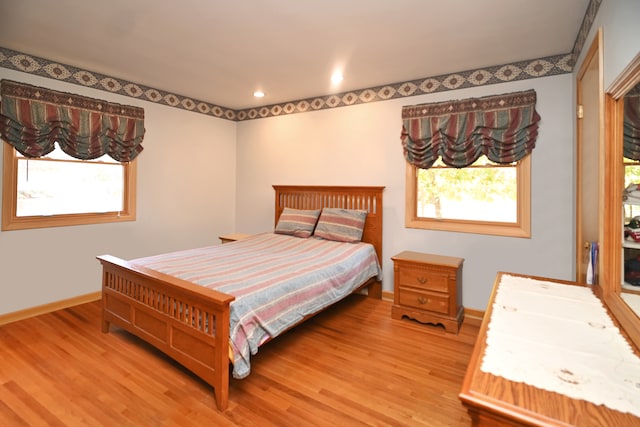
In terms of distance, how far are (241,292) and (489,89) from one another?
291cm

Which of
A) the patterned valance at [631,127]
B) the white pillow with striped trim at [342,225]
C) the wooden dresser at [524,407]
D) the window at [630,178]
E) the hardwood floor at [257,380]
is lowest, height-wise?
the hardwood floor at [257,380]

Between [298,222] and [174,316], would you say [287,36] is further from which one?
[174,316]

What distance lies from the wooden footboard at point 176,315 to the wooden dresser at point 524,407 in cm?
128

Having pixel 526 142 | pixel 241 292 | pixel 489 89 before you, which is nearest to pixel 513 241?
pixel 526 142

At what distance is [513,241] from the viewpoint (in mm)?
3105

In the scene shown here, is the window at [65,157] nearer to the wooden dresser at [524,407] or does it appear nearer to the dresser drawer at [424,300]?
the dresser drawer at [424,300]

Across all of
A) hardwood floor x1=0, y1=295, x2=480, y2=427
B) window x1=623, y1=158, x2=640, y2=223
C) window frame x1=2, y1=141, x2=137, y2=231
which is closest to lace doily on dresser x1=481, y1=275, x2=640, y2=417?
window x1=623, y1=158, x2=640, y2=223

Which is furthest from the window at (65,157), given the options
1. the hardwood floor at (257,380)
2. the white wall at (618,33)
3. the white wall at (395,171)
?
the white wall at (618,33)

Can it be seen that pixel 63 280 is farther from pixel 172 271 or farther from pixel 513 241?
pixel 513 241

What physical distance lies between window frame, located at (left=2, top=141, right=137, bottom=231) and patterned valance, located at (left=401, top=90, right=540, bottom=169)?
3.11 m

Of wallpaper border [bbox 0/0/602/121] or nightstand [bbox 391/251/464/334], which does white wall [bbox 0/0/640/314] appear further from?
nightstand [bbox 391/251/464/334]

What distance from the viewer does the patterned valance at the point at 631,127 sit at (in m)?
1.28

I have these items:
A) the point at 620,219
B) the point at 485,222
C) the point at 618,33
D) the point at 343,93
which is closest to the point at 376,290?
the point at 485,222

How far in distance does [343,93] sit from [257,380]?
10.5 feet
